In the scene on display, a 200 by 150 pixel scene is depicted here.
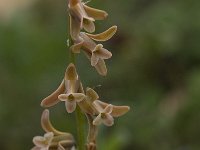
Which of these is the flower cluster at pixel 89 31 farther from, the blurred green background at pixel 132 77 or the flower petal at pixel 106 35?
the blurred green background at pixel 132 77

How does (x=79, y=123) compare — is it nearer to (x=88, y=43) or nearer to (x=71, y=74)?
(x=71, y=74)

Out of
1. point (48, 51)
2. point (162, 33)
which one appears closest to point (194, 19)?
point (162, 33)

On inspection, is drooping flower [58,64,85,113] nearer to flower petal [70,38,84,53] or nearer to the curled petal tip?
flower petal [70,38,84,53]

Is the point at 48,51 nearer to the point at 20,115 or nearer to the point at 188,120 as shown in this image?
the point at 20,115

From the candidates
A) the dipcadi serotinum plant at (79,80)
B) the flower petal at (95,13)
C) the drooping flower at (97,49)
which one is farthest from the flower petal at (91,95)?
the flower petal at (95,13)

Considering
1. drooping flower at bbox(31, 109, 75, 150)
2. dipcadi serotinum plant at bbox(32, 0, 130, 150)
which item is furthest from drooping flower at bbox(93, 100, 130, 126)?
drooping flower at bbox(31, 109, 75, 150)

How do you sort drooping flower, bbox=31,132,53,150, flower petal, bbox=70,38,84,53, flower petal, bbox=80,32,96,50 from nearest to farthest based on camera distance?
flower petal, bbox=70,38,84,53 → flower petal, bbox=80,32,96,50 → drooping flower, bbox=31,132,53,150
